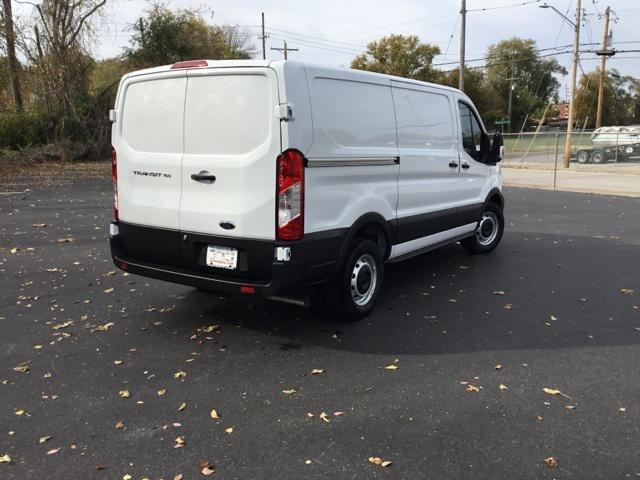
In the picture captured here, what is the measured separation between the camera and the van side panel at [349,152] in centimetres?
411

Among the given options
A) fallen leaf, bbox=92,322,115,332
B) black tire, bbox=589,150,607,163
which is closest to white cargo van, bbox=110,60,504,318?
fallen leaf, bbox=92,322,115,332

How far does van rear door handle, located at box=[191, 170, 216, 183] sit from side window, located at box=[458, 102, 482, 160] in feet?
11.2

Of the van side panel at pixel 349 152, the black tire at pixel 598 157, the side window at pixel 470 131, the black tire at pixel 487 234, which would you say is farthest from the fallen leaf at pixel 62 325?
the black tire at pixel 598 157

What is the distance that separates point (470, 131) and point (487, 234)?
5.36ft

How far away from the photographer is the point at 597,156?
2809 cm

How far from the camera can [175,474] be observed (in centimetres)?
273

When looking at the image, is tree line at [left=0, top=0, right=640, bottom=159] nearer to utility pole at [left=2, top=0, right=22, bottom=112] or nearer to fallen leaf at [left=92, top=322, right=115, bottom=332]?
utility pole at [left=2, top=0, right=22, bottom=112]

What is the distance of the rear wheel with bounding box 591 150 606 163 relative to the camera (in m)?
27.8

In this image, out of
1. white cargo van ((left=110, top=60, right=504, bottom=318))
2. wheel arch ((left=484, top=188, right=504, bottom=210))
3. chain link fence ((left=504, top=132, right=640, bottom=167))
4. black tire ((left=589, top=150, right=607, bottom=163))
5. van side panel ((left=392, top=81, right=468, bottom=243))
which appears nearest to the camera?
white cargo van ((left=110, top=60, right=504, bottom=318))

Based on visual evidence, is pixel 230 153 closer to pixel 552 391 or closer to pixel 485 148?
pixel 552 391

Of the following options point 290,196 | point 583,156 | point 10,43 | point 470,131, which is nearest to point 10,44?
point 10,43

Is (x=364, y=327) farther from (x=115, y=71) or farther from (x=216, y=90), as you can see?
(x=115, y=71)

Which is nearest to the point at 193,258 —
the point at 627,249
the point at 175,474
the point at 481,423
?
the point at 175,474

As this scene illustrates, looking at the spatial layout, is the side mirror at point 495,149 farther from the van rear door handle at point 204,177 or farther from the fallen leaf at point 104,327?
the fallen leaf at point 104,327
